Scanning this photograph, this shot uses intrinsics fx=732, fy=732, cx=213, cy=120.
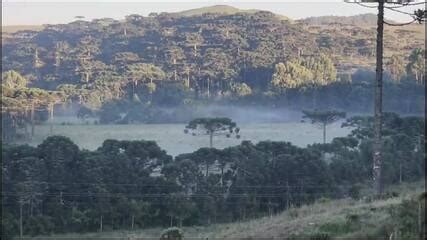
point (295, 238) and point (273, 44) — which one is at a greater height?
point (273, 44)

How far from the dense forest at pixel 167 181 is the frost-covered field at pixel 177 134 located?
10059 mm

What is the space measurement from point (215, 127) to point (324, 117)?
36.0 ft

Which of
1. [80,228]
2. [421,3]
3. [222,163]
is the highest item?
[421,3]

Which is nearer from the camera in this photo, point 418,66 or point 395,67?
point 418,66

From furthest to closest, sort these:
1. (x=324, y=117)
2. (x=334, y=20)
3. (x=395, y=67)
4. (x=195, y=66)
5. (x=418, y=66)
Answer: (x=334, y=20) < (x=195, y=66) < (x=395, y=67) < (x=418, y=66) < (x=324, y=117)

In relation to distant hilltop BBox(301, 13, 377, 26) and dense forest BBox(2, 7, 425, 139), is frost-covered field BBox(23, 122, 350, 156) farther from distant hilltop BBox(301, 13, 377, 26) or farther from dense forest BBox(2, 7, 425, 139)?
distant hilltop BBox(301, 13, 377, 26)

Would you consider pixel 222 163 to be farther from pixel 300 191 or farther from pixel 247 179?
pixel 300 191

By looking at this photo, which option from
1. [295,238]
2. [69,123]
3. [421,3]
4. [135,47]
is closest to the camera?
[295,238]

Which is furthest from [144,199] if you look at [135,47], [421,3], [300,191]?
[135,47]

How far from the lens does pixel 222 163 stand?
126ft

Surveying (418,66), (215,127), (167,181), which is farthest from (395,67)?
(167,181)

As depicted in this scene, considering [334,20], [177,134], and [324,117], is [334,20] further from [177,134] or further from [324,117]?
[177,134]

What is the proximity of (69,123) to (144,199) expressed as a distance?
30079 millimetres

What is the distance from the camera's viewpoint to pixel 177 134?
60188 millimetres
